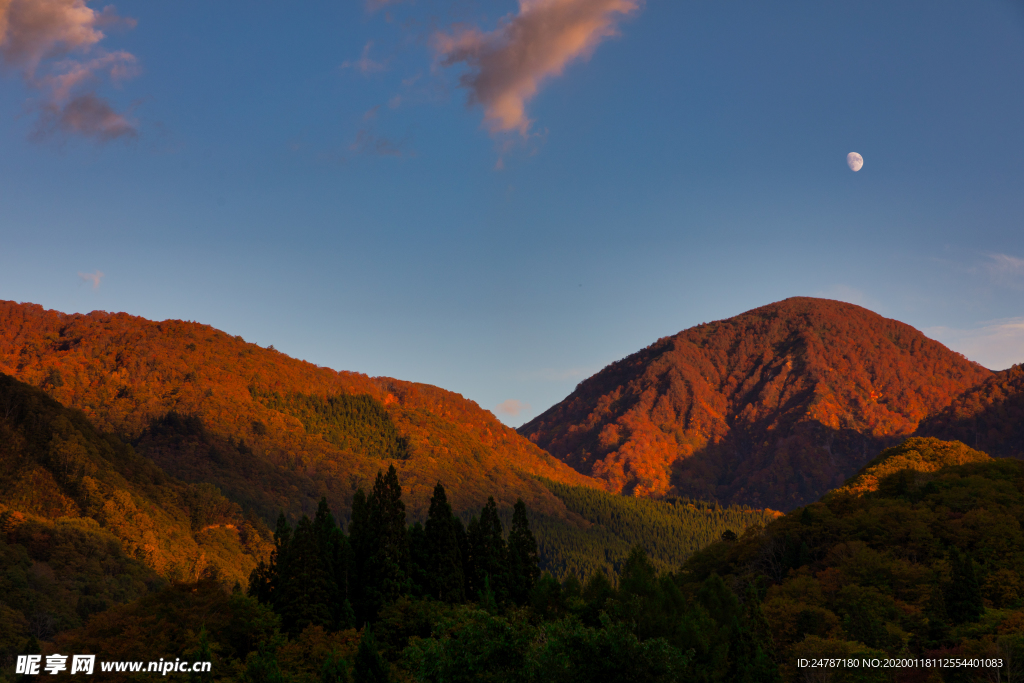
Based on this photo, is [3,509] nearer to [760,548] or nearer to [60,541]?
[60,541]

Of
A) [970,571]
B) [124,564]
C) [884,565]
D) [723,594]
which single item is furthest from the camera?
[124,564]

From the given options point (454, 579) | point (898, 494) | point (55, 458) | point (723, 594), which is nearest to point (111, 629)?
point (454, 579)

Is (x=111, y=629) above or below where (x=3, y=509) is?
below

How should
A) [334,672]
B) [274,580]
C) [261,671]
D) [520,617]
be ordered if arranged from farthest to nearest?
[274,580] → [261,671] → [334,672] → [520,617]

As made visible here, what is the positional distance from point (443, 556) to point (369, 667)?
24.9m

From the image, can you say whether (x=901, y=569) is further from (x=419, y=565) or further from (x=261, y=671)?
(x=261, y=671)

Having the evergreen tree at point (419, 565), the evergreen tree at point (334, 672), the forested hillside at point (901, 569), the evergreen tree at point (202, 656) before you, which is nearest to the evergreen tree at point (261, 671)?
the evergreen tree at point (202, 656)

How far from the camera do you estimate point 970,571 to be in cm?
9044

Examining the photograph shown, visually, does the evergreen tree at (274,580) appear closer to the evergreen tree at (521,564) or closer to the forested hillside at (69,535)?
the evergreen tree at (521,564)

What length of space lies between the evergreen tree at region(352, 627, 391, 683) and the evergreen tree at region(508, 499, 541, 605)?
27.8 meters

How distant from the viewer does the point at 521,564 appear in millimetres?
92375

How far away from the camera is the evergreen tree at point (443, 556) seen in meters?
86.7

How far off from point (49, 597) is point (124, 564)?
2697 centimetres

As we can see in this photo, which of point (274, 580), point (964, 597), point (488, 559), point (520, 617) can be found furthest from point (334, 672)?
point (964, 597)
